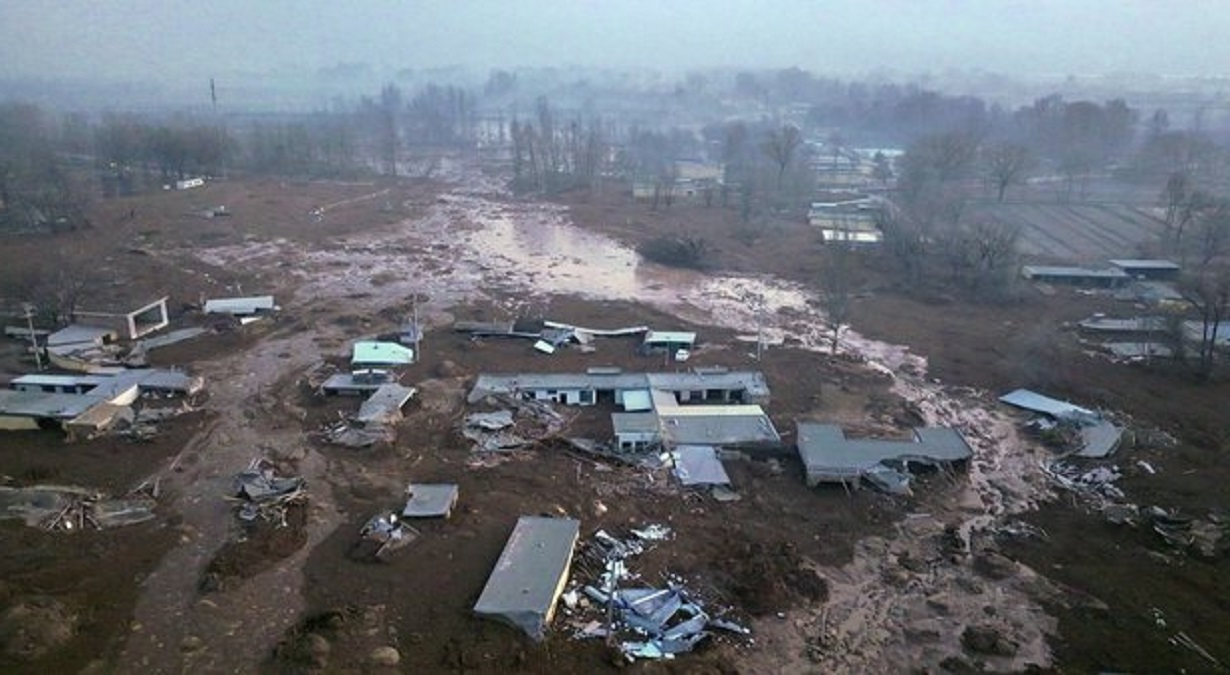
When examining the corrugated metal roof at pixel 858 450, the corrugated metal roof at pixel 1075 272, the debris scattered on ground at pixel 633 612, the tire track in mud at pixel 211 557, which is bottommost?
the debris scattered on ground at pixel 633 612

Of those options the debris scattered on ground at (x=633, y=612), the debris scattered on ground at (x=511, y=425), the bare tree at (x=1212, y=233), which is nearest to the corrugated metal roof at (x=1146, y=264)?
the bare tree at (x=1212, y=233)

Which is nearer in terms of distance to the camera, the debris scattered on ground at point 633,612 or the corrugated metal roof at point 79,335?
the debris scattered on ground at point 633,612

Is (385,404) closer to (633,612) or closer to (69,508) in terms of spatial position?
(69,508)

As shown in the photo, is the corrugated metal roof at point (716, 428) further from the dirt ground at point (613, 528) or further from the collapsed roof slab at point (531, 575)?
the collapsed roof slab at point (531, 575)

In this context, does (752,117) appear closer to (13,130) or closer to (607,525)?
(13,130)

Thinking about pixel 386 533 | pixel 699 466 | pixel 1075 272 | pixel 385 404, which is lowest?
pixel 386 533

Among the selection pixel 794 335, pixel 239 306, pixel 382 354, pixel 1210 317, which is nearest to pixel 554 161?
pixel 239 306

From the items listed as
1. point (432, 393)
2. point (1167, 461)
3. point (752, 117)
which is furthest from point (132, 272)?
point (752, 117)

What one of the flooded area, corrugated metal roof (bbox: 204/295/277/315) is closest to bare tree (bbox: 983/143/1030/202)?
the flooded area
